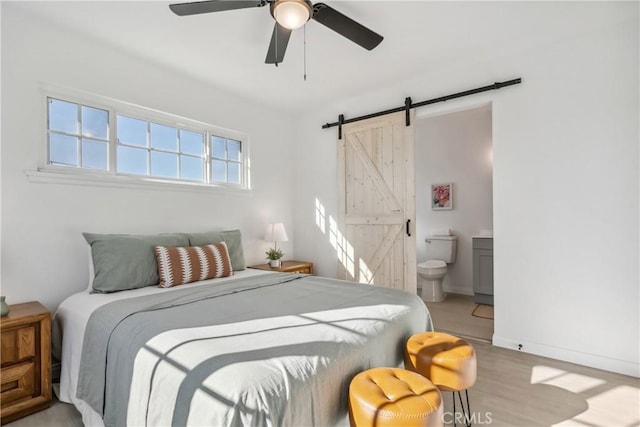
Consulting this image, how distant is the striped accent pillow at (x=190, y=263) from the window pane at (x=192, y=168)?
95 cm

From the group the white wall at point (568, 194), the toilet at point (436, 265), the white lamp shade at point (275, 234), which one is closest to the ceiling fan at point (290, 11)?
the white wall at point (568, 194)

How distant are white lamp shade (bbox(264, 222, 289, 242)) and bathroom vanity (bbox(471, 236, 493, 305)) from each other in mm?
2726

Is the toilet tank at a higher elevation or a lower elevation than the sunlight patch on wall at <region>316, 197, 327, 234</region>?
lower

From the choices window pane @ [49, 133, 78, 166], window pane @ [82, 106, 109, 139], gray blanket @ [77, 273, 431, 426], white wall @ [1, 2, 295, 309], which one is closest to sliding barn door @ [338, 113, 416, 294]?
gray blanket @ [77, 273, 431, 426]

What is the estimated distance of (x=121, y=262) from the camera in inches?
94.4

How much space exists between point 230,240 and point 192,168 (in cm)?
94

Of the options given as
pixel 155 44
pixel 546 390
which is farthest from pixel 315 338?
pixel 155 44

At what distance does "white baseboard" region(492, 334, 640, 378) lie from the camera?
2.45 meters

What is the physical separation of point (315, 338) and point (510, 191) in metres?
2.48

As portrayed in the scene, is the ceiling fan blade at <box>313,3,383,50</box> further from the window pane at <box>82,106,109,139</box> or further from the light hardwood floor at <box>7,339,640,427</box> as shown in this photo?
the light hardwood floor at <box>7,339,640,427</box>

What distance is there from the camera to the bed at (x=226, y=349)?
114 cm

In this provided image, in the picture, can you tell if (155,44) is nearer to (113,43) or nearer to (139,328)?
(113,43)

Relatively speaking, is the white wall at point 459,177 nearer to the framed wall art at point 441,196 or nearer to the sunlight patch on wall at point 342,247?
the framed wall art at point 441,196

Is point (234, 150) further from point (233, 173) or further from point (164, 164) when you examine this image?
point (164, 164)
